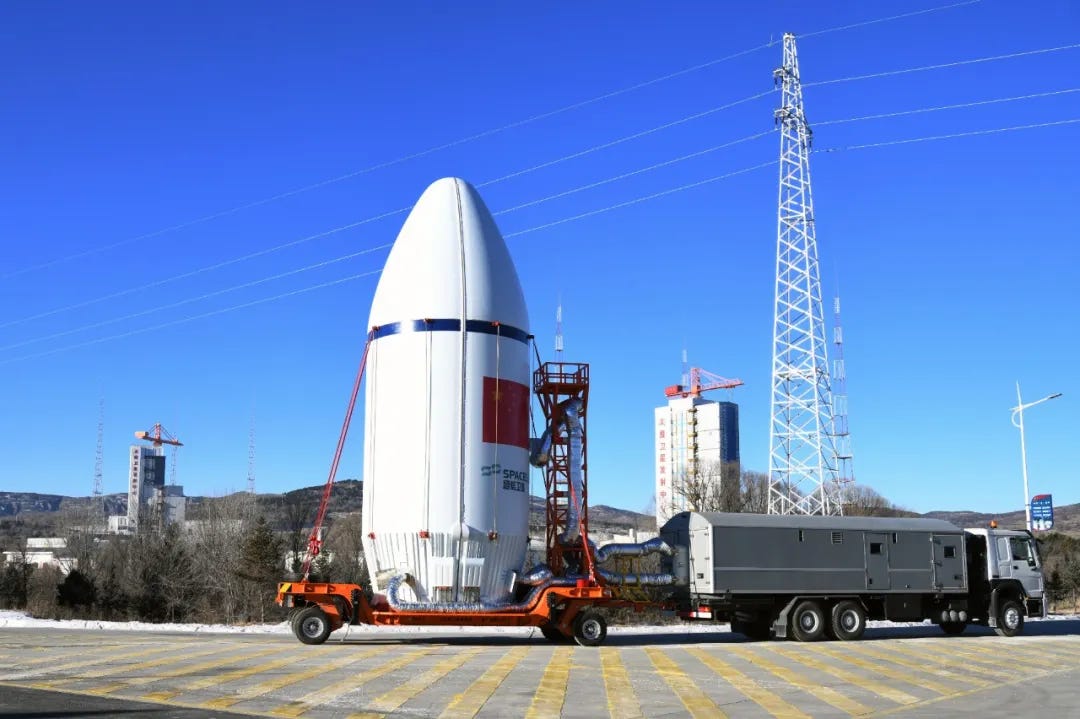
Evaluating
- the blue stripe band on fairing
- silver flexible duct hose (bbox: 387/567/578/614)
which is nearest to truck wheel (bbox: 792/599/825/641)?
silver flexible duct hose (bbox: 387/567/578/614)

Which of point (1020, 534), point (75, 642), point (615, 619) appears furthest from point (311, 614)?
point (1020, 534)

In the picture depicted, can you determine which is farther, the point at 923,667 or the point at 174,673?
the point at 923,667

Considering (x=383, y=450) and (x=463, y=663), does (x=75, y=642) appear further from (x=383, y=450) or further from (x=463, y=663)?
(x=463, y=663)

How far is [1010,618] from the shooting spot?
29672mm

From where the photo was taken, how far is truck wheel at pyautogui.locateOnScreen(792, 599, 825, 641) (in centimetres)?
2694

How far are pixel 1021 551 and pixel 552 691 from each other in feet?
67.8

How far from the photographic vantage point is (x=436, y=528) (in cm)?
2559

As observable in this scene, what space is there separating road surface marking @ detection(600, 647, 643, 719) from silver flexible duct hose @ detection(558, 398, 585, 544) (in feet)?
20.6

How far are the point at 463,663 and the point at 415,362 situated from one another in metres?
8.97

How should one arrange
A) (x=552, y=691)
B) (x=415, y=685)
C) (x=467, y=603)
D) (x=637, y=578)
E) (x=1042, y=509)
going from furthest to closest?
(x=1042, y=509), (x=637, y=578), (x=467, y=603), (x=415, y=685), (x=552, y=691)

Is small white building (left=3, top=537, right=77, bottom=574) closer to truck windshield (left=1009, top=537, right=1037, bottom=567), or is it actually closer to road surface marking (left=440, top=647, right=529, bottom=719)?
road surface marking (left=440, top=647, right=529, bottom=719)

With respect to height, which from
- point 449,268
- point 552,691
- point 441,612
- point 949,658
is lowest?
point 949,658

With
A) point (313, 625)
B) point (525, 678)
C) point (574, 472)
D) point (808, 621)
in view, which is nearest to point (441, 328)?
point (574, 472)

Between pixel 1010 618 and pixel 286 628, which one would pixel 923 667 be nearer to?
pixel 1010 618
